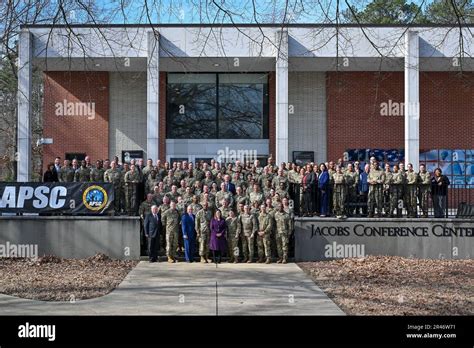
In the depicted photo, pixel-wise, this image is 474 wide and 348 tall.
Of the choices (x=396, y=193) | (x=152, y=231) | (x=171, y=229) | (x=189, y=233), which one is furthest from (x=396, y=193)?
(x=152, y=231)

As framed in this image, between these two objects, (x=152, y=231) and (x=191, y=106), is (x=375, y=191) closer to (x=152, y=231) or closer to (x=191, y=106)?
(x=152, y=231)

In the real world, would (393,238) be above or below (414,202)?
below

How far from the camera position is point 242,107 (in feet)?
94.9

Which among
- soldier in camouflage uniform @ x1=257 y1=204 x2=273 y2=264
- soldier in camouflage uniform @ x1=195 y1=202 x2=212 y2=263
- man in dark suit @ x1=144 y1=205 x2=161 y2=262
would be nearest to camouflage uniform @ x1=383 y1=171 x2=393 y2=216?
soldier in camouflage uniform @ x1=257 y1=204 x2=273 y2=264

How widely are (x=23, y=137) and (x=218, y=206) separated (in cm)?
1116

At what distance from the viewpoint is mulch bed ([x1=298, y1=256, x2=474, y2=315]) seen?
10516mm

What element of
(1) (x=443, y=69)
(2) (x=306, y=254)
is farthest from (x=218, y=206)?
(1) (x=443, y=69)

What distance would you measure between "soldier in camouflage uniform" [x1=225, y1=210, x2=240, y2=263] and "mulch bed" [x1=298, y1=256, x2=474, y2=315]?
2030mm

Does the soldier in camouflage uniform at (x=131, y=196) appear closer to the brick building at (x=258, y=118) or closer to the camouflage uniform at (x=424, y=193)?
the camouflage uniform at (x=424, y=193)

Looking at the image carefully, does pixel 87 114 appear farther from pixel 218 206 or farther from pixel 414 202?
pixel 414 202

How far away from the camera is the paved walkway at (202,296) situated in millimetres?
10117

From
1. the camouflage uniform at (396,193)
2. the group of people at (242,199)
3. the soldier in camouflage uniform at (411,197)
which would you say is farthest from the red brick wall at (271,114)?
the soldier in camouflage uniform at (411,197)

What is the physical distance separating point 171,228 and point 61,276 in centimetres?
383

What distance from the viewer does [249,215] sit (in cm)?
1722
